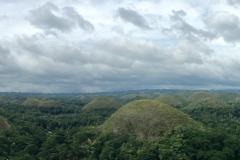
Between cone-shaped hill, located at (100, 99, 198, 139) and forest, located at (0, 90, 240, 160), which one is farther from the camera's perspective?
cone-shaped hill, located at (100, 99, 198, 139)

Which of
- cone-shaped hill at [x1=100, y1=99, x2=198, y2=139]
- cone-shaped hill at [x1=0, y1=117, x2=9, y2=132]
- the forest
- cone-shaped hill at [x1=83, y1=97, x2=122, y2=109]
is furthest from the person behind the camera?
cone-shaped hill at [x1=83, y1=97, x2=122, y2=109]

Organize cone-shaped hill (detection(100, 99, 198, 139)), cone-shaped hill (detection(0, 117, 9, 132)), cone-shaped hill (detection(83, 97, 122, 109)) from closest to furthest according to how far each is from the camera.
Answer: cone-shaped hill (detection(100, 99, 198, 139)), cone-shaped hill (detection(0, 117, 9, 132)), cone-shaped hill (detection(83, 97, 122, 109))

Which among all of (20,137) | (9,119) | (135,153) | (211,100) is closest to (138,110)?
(135,153)

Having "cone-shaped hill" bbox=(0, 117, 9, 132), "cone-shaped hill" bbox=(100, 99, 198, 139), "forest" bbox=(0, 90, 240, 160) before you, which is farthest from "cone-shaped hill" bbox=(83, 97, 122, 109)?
"cone-shaped hill" bbox=(100, 99, 198, 139)

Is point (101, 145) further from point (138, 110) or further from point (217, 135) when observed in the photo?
point (217, 135)

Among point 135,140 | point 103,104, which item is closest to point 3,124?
point 135,140

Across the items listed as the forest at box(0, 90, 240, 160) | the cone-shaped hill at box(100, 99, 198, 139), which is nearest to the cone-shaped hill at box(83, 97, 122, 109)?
the forest at box(0, 90, 240, 160)

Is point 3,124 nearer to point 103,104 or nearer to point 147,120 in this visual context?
point 147,120

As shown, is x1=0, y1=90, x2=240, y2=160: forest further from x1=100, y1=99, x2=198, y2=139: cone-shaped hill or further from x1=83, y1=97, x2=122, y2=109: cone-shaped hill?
→ x1=83, y1=97, x2=122, y2=109: cone-shaped hill
